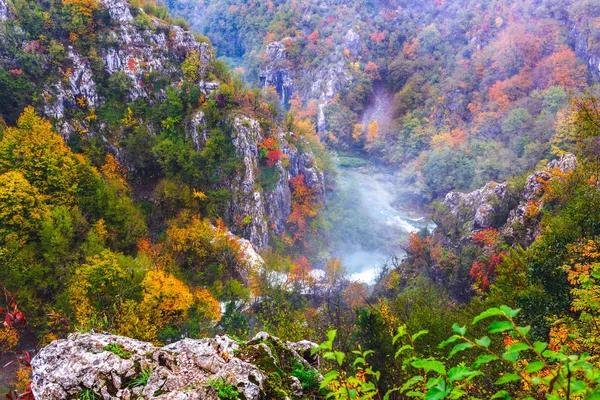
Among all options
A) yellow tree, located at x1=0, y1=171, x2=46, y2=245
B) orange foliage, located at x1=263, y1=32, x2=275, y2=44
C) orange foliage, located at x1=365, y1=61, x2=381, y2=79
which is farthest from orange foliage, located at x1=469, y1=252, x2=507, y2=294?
orange foliage, located at x1=263, y1=32, x2=275, y2=44

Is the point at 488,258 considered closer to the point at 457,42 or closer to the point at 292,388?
the point at 292,388

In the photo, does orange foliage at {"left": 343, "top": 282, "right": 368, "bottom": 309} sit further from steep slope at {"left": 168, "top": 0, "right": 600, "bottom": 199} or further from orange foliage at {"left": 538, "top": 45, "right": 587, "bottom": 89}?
orange foliage at {"left": 538, "top": 45, "right": 587, "bottom": 89}

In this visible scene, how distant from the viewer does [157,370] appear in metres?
4.97

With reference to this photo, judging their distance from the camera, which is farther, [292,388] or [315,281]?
[315,281]

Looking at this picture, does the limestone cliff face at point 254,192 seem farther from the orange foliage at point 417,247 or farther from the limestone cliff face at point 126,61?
the orange foliage at point 417,247

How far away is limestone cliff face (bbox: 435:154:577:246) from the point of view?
25.8 metres

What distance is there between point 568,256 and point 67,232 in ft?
89.5

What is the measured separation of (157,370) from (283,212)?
3832 centimetres

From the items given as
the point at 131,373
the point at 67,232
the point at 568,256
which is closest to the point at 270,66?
the point at 67,232

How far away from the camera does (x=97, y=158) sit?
3219 centimetres

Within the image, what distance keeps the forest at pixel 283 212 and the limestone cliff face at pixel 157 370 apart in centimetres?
16

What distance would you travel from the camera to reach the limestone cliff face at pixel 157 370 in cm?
475

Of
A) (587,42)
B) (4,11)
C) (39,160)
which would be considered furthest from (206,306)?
(587,42)

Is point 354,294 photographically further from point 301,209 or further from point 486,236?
point 301,209
